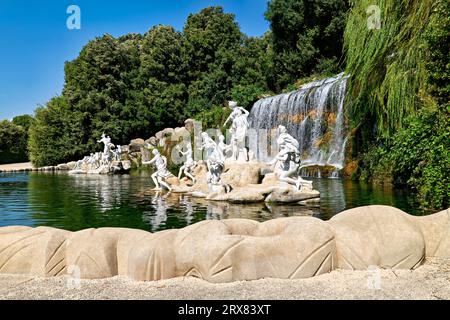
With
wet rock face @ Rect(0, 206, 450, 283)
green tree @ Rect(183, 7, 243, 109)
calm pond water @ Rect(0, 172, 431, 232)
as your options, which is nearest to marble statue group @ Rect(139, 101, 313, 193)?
calm pond water @ Rect(0, 172, 431, 232)

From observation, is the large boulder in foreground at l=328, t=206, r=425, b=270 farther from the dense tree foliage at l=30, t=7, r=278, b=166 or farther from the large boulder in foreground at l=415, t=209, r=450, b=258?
the dense tree foliage at l=30, t=7, r=278, b=166

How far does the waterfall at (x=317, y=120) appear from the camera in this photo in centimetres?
2078

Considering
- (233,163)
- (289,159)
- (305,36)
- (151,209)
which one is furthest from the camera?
(305,36)

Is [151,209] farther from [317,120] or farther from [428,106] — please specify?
[317,120]

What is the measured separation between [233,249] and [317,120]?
18788 mm

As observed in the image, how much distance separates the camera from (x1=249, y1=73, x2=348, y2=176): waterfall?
2078cm

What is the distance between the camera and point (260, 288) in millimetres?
4047

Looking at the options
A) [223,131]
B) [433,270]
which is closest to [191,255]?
[433,270]

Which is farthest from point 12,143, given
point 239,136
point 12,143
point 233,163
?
point 233,163

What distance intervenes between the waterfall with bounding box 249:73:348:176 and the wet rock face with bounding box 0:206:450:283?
15409 mm

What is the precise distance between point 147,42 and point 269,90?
16906mm

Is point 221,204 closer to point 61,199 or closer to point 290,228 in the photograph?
point 61,199

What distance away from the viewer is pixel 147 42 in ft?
144

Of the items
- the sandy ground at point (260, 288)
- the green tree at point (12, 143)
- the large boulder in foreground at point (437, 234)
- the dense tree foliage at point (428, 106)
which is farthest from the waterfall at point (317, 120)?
the green tree at point (12, 143)
